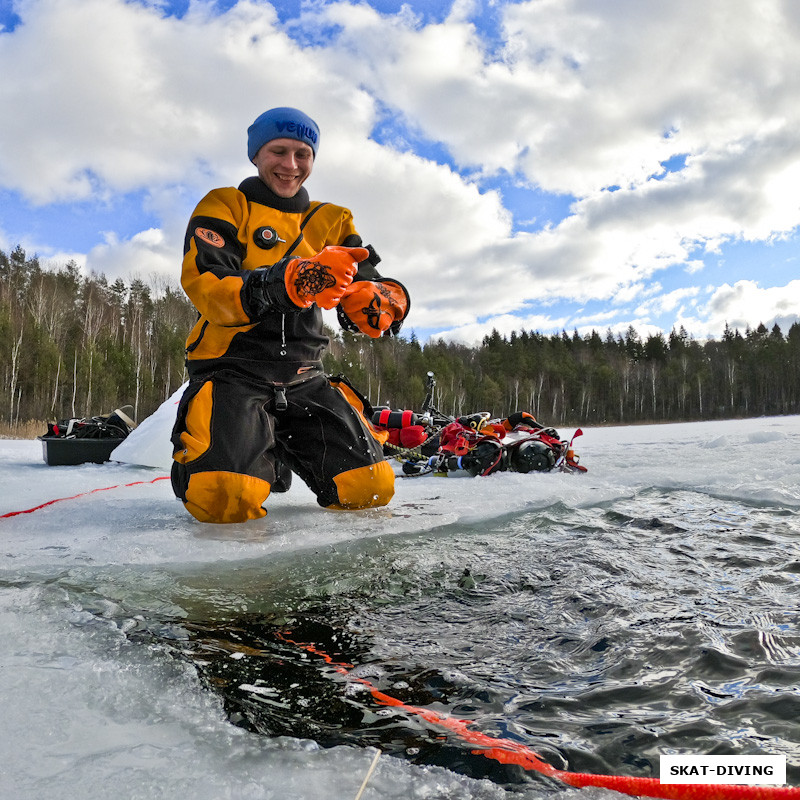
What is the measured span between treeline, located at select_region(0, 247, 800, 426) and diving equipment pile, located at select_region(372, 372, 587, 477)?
71.2 ft

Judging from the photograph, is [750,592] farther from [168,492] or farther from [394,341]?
[394,341]

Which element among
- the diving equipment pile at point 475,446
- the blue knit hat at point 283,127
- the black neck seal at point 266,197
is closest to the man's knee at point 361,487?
the black neck seal at point 266,197

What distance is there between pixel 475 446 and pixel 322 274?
2878 millimetres

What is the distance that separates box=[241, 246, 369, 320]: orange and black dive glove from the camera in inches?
84.4

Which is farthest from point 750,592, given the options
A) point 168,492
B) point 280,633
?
point 168,492

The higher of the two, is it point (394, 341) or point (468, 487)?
point (394, 341)

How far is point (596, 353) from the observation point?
62344 millimetres

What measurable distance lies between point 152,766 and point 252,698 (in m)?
0.22

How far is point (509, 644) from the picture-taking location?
1.12 m

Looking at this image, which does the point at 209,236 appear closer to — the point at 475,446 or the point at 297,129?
the point at 297,129

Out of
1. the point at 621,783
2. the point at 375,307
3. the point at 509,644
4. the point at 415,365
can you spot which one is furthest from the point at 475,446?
the point at 415,365

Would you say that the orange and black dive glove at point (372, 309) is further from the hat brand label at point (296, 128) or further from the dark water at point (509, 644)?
the dark water at point (509, 644)

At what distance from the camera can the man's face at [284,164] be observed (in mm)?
2752

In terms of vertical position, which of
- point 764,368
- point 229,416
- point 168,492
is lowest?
point 168,492
